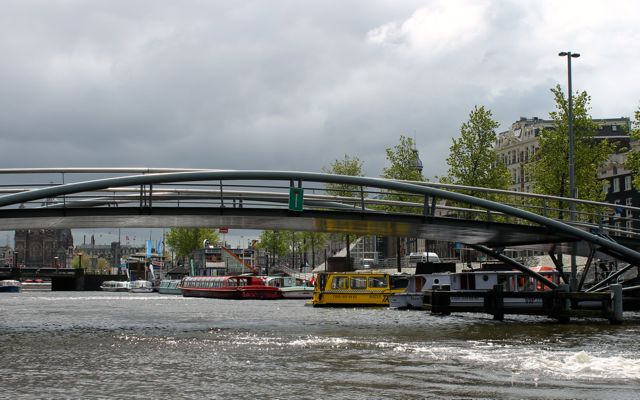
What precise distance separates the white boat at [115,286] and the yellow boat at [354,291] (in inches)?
3437

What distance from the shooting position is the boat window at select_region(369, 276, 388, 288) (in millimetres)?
60531

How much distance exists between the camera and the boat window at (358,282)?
60.2m

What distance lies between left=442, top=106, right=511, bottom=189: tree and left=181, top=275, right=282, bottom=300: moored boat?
24.3 m

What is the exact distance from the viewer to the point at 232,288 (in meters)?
87.9

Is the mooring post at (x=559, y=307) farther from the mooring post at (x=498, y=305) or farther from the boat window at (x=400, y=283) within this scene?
the boat window at (x=400, y=283)

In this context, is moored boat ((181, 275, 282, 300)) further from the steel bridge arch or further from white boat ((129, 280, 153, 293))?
the steel bridge arch

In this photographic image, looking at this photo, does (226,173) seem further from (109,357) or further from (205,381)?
(205,381)

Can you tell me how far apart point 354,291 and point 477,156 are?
50.2 feet

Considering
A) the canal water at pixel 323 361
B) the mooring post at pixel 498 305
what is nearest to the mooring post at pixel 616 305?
the canal water at pixel 323 361

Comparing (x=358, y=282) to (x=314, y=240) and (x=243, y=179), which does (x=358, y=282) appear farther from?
(x=314, y=240)

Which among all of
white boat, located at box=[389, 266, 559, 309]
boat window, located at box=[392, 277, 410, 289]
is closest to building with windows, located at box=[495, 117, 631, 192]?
boat window, located at box=[392, 277, 410, 289]

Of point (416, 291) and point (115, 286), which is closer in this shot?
point (416, 291)

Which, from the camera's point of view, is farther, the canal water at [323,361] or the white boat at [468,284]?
the white boat at [468,284]

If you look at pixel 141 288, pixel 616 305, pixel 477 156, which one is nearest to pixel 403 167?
pixel 477 156
